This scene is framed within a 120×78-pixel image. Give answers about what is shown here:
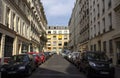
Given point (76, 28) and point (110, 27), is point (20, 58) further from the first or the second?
point (76, 28)

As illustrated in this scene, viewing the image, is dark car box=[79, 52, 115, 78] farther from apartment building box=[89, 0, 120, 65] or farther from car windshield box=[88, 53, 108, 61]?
apartment building box=[89, 0, 120, 65]

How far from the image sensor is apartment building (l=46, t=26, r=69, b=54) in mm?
121375

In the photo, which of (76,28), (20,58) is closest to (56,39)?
(76,28)

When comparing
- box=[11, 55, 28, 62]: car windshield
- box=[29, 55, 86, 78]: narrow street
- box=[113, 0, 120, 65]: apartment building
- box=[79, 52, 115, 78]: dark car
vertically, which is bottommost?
box=[29, 55, 86, 78]: narrow street

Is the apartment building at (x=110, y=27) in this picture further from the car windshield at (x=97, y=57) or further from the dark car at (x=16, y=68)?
the dark car at (x=16, y=68)

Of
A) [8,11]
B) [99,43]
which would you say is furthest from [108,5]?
[8,11]

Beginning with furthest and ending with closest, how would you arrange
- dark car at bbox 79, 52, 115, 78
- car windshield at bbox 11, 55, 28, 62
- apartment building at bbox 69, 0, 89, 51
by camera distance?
apartment building at bbox 69, 0, 89, 51 < car windshield at bbox 11, 55, 28, 62 < dark car at bbox 79, 52, 115, 78

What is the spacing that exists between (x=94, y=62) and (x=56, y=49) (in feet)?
355

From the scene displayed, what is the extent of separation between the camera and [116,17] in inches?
982

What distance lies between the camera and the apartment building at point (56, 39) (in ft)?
398

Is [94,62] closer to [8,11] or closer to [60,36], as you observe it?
[8,11]

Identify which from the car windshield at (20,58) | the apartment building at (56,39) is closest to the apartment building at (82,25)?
the car windshield at (20,58)

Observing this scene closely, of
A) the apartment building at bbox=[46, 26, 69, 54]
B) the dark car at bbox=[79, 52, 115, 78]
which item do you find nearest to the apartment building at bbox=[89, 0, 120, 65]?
the dark car at bbox=[79, 52, 115, 78]

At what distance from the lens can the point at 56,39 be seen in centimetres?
12162
